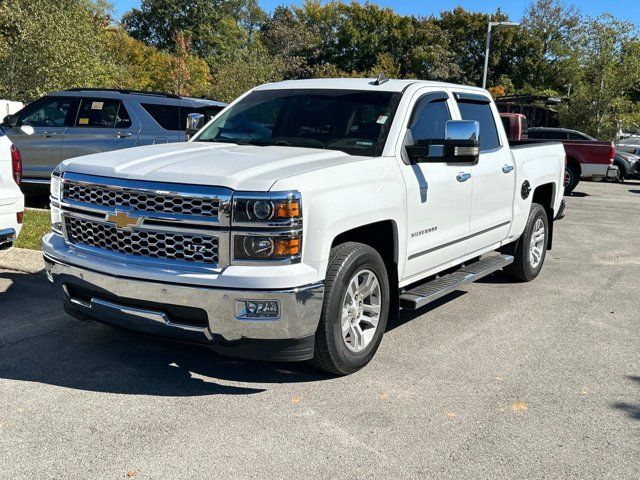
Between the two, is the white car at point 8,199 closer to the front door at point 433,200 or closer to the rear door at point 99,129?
the front door at point 433,200

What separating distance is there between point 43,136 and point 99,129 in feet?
3.15

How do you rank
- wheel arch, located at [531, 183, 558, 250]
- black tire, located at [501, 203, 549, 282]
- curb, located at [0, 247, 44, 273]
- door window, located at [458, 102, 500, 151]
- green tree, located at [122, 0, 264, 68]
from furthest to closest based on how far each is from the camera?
1. green tree, located at [122, 0, 264, 68]
2. wheel arch, located at [531, 183, 558, 250]
3. black tire, located at [501, 203, 549, 282]
4. curb, located at [0, 247, 44, 273]
5. door window, located at [458, 102, 500, 151]

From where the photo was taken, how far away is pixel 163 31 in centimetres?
7694

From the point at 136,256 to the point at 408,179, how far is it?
197 centimetres

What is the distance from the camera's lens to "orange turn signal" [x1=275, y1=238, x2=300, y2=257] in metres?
3.86

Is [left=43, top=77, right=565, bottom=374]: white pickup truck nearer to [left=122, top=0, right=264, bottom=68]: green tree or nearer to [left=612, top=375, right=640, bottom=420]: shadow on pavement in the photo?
→ [left=612, top=375, right=640, bottom=420]: shadow on pavement

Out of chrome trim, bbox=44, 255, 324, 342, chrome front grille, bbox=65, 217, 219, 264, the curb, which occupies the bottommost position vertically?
the curb

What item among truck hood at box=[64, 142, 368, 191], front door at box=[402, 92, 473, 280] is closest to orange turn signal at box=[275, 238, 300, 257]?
truck hood at box=[64, 142, 368, 191]

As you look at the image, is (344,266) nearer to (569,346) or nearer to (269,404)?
(269,404)

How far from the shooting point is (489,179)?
6.05 m

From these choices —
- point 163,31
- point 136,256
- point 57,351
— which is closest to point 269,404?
point 136,256

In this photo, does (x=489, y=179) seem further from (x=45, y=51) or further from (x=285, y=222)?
(x=45, y=51)

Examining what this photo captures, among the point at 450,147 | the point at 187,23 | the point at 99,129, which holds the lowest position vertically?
the point at 99,129

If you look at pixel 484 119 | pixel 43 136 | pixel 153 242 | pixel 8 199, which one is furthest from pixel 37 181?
pixel 153 242
